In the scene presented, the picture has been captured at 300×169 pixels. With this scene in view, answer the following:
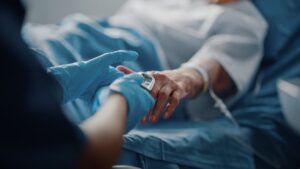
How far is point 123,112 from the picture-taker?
49cm

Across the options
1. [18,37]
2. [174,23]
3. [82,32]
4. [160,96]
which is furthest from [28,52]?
[174,23]

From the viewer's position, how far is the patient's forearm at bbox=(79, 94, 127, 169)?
432mm

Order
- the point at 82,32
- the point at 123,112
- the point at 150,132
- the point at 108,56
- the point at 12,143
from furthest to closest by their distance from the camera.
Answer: the point at 82,32 < the point at 150,132 < the point at 108,56 < the point at 123,112 < the point at 12,143

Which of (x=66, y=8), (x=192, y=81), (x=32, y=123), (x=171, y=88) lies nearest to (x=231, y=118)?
(x=192, y=81)

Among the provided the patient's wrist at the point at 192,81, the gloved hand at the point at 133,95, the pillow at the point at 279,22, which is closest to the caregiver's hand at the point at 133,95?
the gloved hand at the point at 133,95

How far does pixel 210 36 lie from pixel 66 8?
83 cm

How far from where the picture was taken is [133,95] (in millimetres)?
508

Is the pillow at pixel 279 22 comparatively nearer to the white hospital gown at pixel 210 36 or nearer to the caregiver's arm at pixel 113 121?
the white hospital gown at pixel 210 36

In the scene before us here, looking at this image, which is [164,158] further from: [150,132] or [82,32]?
[82,32]

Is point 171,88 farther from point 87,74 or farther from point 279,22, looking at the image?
point 279,22

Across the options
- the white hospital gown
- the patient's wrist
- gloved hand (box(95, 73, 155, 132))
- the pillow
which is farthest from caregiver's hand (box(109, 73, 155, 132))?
the pillow

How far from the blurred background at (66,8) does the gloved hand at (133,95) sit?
116 cm

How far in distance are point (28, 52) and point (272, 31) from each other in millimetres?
828

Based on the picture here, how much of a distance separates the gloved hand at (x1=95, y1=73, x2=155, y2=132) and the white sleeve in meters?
0.43
